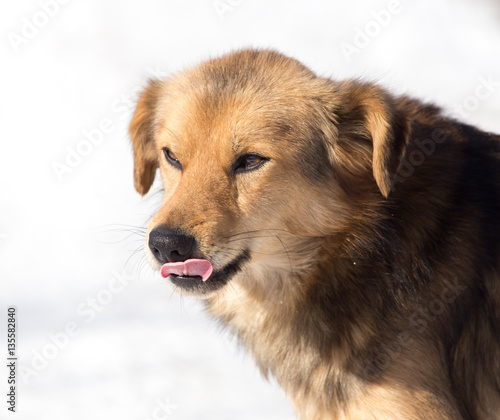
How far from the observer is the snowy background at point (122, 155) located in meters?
3.99

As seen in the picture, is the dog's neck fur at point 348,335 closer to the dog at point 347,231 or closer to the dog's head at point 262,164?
the dog at point 347,231

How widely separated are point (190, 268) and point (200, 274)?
2.0 inches

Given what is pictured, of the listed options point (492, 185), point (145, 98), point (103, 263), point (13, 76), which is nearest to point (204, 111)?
point (145, 98)

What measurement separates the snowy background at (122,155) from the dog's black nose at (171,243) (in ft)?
2.93

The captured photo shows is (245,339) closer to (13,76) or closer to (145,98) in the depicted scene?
(145,98)

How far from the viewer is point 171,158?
9.37 feet
